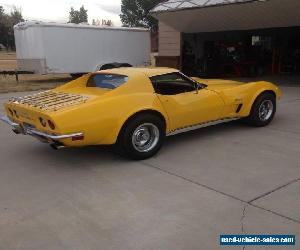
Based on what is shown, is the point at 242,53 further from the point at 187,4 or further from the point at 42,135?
the point at 42,135

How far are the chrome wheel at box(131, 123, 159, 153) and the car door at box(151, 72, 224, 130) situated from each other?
355 millimetres

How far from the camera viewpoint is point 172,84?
5996mm

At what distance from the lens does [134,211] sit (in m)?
3.69

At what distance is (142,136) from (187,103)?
3.15 ft

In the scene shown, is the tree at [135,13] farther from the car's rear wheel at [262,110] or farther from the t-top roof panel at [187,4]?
the car's rear wheel at [262,110]

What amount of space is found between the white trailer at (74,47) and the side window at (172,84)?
10325mm

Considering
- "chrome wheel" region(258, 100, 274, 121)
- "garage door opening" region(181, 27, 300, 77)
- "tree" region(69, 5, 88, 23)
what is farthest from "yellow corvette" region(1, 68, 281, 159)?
"tree" region(69, 5, 88, 23)

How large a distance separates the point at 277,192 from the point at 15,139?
15.3 feet

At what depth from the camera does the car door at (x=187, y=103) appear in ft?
18.3

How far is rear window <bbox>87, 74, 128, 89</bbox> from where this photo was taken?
5.52 metres

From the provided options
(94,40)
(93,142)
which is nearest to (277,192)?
(93,142)

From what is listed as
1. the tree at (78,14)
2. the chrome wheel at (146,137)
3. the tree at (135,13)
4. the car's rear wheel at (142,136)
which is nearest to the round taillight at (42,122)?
the car's rear wheel at (142,136)

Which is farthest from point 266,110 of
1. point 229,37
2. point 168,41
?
point 229,37

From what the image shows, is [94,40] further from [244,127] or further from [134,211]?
[134,211]
